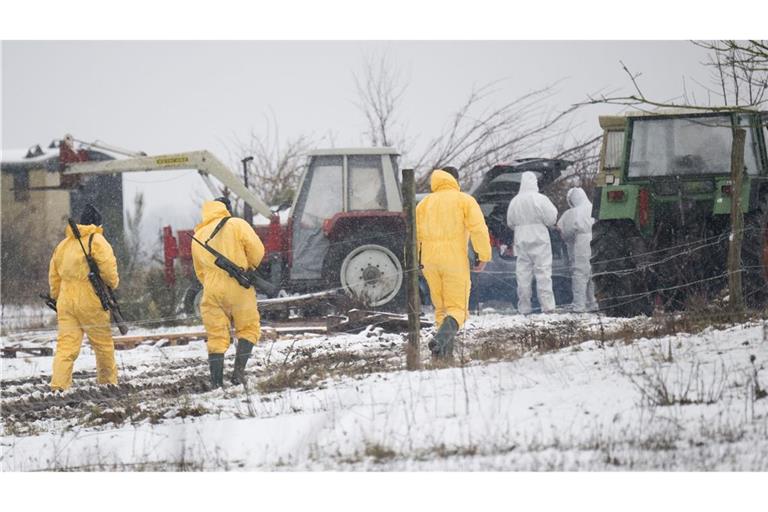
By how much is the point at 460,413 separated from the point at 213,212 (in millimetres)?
2888

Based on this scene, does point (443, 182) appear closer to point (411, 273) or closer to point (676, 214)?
point (411, 273)

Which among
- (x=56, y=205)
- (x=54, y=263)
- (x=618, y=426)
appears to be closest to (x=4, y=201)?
(x=56, y=205)

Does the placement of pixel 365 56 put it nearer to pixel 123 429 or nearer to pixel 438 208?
pixel 438 208

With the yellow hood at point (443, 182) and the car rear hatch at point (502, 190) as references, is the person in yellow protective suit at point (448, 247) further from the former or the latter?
the car rear hatch at point (502, 190)

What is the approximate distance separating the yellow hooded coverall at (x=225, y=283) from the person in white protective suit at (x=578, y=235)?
10.2 feet

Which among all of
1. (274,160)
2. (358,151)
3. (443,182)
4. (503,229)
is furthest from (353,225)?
(274,160)

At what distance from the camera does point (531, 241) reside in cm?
1053

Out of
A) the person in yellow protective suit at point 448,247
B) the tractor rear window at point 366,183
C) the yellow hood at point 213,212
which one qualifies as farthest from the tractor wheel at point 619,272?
the yellow hood at point 213,212

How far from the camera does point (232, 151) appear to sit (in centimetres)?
1161

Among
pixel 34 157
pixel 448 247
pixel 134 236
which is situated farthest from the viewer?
pixel 134 236

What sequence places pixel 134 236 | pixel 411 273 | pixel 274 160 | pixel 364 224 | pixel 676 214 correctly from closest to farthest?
pixel 411 273
pixel 676 214
pixel 364 224
pixel 274 160
pixel 134 236

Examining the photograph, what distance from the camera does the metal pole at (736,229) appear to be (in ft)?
29.3

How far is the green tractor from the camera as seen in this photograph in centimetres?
944

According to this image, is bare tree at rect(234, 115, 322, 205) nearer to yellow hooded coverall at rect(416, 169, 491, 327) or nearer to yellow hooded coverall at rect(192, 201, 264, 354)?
yellow hooded coverall at rect(192, 201, 264, 354)
